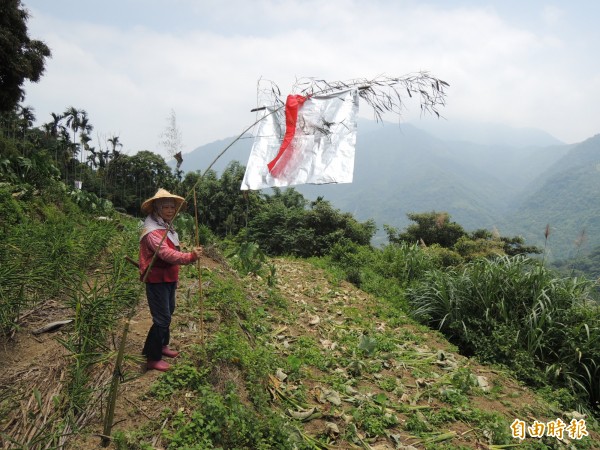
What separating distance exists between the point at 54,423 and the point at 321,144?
2.81 m

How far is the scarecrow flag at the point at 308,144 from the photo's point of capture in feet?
11.1

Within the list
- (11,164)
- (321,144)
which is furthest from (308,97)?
(11,164)

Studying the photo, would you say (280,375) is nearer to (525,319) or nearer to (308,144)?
(308,144)

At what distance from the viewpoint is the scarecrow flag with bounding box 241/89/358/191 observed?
11.1 feet

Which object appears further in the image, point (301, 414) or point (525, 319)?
point (525, 319)

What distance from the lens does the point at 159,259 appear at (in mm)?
2912

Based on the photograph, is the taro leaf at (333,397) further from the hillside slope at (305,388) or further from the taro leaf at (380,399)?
the taro leaf at (380,399)

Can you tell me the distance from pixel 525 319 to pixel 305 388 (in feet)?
11.9

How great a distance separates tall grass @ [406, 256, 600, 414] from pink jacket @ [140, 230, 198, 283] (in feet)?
14.4

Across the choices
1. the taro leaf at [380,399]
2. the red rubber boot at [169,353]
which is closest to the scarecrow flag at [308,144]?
the red rubber boot at [169,353]

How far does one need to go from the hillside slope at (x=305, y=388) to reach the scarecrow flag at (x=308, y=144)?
1.52 meters

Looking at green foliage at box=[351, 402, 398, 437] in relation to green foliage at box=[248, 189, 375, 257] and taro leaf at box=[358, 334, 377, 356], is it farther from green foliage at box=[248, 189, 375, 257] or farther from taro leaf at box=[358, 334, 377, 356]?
green foliage at box=[248, 189, 375, 257]

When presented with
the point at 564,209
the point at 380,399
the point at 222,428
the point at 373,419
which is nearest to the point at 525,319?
the point at 380,399

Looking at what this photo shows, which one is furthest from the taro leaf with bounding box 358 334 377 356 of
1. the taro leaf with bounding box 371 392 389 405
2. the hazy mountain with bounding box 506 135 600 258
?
the hazy mountain with bounding box 506 135 600 258
